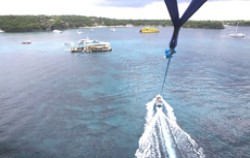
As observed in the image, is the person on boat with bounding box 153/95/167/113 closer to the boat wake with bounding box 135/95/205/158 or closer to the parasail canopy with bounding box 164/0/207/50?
the boat wake with bounding box 135/95/205/158

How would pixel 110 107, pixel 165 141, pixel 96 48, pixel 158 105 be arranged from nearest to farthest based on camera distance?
pixel 165 141
pixel 158 105
pixel 110 107
pixel 96 48

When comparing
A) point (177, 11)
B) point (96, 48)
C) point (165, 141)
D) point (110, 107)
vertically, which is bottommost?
point (110, 107)

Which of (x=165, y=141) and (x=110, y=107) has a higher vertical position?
(x=165, y=141)

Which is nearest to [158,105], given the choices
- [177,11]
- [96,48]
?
[177,11]

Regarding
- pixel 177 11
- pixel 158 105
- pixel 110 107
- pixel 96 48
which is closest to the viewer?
pixel 177 11

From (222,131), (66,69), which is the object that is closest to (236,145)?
(222,131)

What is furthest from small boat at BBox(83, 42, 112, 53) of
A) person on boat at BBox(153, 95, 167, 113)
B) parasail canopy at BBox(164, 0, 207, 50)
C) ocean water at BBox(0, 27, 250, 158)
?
parasail canopy at BBox(164, 0, 207, 50)

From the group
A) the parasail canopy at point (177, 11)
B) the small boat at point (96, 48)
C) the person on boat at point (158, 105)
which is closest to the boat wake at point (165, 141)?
the person on boat at point (158, 105)

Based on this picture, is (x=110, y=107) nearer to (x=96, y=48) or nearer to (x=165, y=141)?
(x=165, y=141)

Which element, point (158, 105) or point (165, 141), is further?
point (158, 105)
